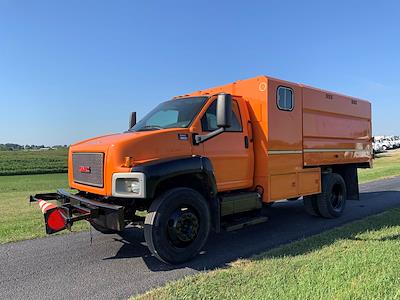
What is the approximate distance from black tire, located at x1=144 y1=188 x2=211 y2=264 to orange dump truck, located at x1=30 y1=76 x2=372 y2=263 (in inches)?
0.6

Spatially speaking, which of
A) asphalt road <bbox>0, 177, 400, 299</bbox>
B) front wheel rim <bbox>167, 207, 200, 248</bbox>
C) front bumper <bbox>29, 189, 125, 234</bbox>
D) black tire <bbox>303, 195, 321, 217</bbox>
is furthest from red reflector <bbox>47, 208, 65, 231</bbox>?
black tire <bbox>303, 195, 321, 217</bbox>

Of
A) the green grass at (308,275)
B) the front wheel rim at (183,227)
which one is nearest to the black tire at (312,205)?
the green grass at (308,275)

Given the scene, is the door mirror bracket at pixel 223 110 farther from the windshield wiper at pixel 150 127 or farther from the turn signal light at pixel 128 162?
the turn signal light at pixel 128 162

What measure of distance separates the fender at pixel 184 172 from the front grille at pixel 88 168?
0.71 metres

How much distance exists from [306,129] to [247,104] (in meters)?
1.63

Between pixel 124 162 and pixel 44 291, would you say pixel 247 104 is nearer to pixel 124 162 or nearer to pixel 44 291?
pixel 124 162

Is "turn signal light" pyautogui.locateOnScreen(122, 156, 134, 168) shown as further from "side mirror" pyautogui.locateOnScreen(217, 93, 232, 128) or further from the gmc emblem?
"side mirror" pyautogui.locateOnScreen(217, 93, 232, 128)

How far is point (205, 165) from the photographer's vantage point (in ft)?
19.4

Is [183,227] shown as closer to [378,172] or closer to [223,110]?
[223,110]

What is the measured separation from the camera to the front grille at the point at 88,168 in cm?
566

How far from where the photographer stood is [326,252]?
565cm

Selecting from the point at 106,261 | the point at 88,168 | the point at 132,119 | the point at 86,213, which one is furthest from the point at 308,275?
the point at 132,119

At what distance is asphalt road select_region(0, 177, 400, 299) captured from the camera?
4.65 meters

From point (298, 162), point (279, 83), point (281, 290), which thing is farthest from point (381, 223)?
point (281, 290)
